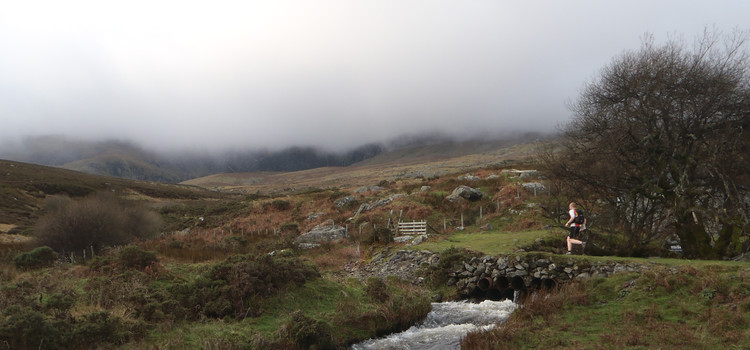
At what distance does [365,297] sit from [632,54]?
17.5 metres

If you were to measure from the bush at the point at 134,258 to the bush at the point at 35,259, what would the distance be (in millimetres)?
5771

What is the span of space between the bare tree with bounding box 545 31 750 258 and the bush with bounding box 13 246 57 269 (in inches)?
957

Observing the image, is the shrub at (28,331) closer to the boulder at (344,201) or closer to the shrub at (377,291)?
the shrub at (377,291)

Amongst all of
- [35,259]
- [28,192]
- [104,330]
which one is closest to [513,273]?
[104,330]

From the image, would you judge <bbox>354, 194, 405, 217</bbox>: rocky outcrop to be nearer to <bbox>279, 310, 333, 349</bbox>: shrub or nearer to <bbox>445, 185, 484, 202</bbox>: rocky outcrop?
<bbox>445, 185, 484, 202</bbox>: rocky outcrop

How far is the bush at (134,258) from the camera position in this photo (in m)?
14.5

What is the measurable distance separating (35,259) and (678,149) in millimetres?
28383

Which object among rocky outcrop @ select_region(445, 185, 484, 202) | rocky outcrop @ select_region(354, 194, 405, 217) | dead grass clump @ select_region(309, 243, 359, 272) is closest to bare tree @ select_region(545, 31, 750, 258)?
dead grass clump @ select_region(309, 243, 359, 272)

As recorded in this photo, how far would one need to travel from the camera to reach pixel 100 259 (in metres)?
15.2

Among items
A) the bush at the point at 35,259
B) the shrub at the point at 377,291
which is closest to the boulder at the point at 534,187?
the shrub at the point at 377,291

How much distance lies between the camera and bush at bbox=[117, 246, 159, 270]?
14500 mm

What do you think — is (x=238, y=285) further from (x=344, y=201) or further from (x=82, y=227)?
(x=344, y=201)

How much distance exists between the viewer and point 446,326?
45.6 ft

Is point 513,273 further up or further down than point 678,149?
further down
